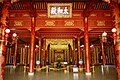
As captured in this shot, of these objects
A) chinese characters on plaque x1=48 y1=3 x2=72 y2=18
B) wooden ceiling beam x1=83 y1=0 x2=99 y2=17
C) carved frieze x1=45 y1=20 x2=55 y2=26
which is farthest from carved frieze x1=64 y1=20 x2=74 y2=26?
wooden ceiling beam x1=83 y1=0 x2=99 y2=17

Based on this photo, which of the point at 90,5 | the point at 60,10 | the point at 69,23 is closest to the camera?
the point at 90,5

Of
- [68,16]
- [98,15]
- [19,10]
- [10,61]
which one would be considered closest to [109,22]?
[98,15]

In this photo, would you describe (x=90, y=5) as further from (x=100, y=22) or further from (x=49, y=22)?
(x=49, y=22)

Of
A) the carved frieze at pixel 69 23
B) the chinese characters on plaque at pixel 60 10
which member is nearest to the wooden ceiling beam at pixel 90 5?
the carved frieze at pixel 69 23

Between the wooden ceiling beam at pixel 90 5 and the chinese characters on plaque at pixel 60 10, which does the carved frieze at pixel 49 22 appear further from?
the wooden ceiling beam at pixel 90 5

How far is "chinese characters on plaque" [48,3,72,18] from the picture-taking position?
7.96 meters

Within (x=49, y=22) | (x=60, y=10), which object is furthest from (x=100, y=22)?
(x=49, y=22)

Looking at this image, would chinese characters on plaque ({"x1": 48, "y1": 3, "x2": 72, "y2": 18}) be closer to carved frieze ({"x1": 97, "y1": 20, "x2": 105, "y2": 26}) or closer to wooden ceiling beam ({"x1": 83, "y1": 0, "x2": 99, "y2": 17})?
wooden ceiling beam ({"x1": 83, "y1": 0, "x2": 99, "y2": 17})

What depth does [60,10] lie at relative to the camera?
8031 millimetres

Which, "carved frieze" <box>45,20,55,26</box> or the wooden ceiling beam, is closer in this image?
the wooden ceiling beam

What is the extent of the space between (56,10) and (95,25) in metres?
2.54

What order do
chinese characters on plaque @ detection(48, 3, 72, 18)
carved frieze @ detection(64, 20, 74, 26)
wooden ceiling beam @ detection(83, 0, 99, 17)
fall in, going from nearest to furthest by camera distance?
1. wooden ceiling beam @ detection(83, 0, 99, 17)
2. chinese characters on plaque @ detection(48, 3, 72, 18)
3. carved frieze @ detection(64, 20, 74, 26)

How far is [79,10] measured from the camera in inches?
341

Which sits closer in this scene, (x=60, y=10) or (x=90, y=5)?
(x=90, y=5)
